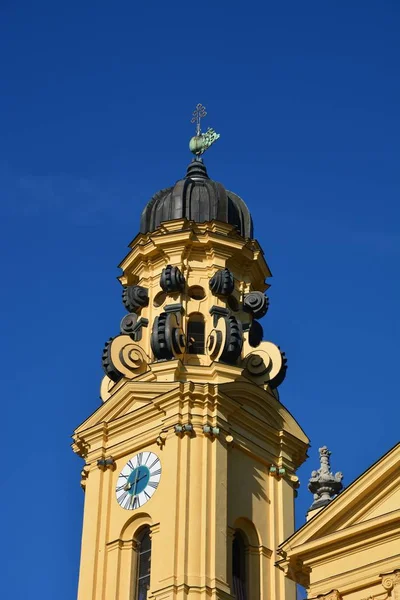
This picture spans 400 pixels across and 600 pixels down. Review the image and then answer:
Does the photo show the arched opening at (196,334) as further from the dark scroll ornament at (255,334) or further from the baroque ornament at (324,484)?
the baroque ornament at (324,484)

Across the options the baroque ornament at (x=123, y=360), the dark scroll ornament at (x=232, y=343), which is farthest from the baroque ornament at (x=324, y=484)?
the baroque ornament at (x=123, y=360)

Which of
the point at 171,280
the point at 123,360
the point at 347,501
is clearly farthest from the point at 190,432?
the point at 347,501

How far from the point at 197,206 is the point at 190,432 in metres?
6.49

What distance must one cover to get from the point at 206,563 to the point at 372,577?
22.0 feet

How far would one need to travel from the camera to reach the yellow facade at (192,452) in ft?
103

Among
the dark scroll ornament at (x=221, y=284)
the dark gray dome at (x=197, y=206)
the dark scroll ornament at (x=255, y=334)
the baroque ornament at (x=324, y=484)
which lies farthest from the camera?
the dark gray dome at (x=197, y=206)

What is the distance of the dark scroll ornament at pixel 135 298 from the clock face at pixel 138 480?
4096 millimetres

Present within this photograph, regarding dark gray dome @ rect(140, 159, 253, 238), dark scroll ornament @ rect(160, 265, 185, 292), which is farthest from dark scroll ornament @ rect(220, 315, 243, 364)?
dark gray dome @ rect(140, 159, 253, 238)

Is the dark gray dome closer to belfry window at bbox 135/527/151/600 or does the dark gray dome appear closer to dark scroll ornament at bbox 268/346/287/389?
dark scroll ornament at bbox 268/346/287/389

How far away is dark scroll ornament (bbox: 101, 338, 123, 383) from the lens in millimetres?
34688

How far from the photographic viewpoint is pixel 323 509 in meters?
25.6

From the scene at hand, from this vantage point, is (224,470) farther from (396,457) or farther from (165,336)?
(396,457)

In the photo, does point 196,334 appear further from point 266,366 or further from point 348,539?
point 348,539

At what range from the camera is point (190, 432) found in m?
32.5
